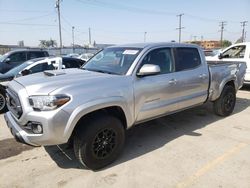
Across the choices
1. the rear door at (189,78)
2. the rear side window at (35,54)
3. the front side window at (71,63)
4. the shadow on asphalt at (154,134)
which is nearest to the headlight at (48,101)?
the shadow on asphalt at (154,134)

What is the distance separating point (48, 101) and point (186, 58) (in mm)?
3059

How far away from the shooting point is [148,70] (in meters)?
3.84

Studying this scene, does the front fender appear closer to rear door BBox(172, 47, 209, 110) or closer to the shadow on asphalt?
Result: the shadow on asphalt

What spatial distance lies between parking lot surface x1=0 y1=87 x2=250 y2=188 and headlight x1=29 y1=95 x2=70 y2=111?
3.47ft

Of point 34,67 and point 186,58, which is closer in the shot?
point 186,58

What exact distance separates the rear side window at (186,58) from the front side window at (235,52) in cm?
541

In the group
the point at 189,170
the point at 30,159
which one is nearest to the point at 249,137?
the point at 189,170

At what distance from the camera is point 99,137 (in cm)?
354

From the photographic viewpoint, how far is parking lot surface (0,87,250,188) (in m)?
3.34

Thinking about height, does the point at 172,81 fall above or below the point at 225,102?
above

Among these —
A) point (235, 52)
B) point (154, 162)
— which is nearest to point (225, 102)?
point (154, 162)

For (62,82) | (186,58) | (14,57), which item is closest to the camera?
(62,82)

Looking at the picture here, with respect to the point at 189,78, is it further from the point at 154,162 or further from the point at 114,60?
the point at 154,162

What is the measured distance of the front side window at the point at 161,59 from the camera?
427 cm
